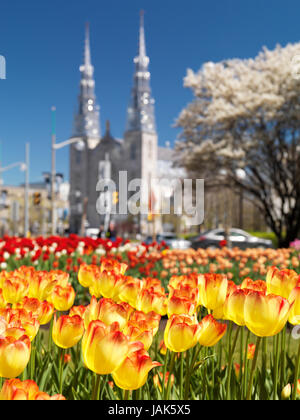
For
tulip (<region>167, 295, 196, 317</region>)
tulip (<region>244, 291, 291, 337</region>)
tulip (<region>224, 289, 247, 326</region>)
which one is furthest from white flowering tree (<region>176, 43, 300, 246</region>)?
tulip (<region>244, 291, 291, 337</region>)

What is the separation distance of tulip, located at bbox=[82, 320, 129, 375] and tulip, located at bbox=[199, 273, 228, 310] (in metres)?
0.59

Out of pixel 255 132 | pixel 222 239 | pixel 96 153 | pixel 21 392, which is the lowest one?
pixel 222 239

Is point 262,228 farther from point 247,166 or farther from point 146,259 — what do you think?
point 146,259

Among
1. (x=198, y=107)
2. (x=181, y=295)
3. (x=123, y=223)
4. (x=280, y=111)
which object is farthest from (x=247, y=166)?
(x=123, y=223)

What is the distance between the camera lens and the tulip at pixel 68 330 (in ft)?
4.53

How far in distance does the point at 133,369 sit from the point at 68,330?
1.25 ft

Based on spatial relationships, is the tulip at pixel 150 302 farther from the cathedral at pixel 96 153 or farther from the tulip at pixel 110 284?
the cathedral at pixel 96 153

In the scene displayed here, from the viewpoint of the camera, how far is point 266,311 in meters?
1.17

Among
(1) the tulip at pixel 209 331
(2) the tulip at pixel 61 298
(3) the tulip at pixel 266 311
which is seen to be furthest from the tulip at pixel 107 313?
(2) the tulip at pixel 61 298

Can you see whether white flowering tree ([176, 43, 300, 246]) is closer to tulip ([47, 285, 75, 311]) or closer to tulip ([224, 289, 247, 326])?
tulip ([47, 285, 75, 311])

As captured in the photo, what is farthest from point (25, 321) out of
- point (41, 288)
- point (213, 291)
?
point (213, 291)

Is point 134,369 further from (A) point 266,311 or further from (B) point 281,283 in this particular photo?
(B) point 281,283

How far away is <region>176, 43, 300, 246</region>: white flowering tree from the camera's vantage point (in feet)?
76.9

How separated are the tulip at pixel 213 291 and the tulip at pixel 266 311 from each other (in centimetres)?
37
